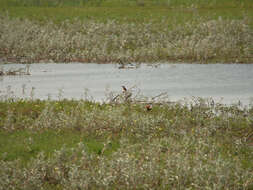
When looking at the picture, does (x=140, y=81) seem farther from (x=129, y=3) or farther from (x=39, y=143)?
(x=129, y=3)

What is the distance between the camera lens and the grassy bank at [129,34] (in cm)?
→ 3095

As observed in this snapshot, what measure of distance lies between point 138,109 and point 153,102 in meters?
0.91

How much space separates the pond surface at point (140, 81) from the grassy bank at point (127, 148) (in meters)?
3.43

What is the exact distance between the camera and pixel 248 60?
2942 cm

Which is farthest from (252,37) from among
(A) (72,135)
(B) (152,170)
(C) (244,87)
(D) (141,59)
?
(B) (152,170)

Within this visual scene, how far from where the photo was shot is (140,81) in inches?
944

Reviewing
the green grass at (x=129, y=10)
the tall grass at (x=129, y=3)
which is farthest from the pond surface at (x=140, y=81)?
the tall grass at (x=129, y=3)

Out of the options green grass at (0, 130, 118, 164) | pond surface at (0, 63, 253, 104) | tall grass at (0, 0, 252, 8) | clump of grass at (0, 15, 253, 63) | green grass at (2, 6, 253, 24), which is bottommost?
green grass at (0, 130, 118, 164)

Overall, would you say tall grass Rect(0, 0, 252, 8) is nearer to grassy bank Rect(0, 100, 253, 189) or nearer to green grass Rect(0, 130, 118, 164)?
grassy bank Rect(0, 100, 253, 189)

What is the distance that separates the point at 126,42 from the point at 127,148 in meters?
23.6

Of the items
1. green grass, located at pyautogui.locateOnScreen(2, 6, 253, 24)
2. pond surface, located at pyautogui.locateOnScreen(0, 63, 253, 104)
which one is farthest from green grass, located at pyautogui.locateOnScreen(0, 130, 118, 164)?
green grass, located at pyautogui.locateOnScreen(2, 6, 253, 24)

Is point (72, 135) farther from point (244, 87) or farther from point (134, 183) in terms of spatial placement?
point (244, 87)

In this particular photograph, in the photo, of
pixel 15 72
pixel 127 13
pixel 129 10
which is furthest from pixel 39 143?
pixel 129 10

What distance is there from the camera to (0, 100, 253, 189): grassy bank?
981cm
